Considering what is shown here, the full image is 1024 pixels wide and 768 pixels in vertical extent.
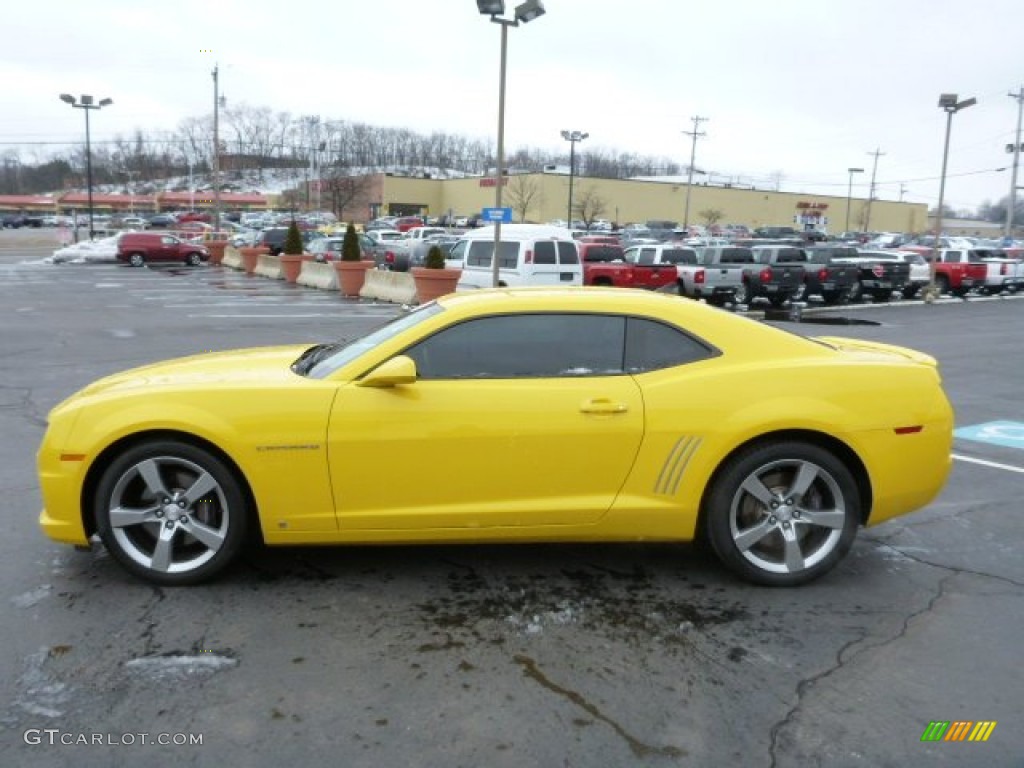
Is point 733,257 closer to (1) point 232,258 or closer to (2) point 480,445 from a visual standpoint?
(2) point 480,445

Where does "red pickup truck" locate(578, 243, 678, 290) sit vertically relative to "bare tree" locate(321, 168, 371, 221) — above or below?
below

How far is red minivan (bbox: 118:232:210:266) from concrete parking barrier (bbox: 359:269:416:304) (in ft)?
58.5

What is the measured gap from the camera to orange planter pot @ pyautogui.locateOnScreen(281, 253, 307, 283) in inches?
1130

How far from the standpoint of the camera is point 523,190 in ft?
311

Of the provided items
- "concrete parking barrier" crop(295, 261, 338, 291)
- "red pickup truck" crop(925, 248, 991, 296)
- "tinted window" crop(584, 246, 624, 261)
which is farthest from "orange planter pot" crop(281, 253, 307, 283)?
"red pickup truck" crop(925, 248, 991, 296)

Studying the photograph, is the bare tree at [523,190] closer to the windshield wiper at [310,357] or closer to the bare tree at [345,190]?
the bare tree at [345,190]

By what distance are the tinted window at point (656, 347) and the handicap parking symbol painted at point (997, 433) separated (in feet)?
15.0

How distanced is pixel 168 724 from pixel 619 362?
8.14 feet

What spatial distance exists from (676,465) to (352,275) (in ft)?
68.9

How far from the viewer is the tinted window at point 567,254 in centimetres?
1875

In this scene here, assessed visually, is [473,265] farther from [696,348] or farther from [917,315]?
[696,348]

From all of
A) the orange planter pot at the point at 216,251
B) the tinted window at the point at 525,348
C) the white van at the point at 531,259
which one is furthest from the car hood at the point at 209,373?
the orange planter pot at the point at 216,251

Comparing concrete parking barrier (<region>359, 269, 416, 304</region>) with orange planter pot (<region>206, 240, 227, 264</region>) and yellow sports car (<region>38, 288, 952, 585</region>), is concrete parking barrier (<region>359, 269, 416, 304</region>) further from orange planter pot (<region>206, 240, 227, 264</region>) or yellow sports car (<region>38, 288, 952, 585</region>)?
orange planter pot (<region>206, 240, 227, 264</region>)

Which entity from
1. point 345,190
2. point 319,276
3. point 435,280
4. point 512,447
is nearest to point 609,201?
point 345,190
